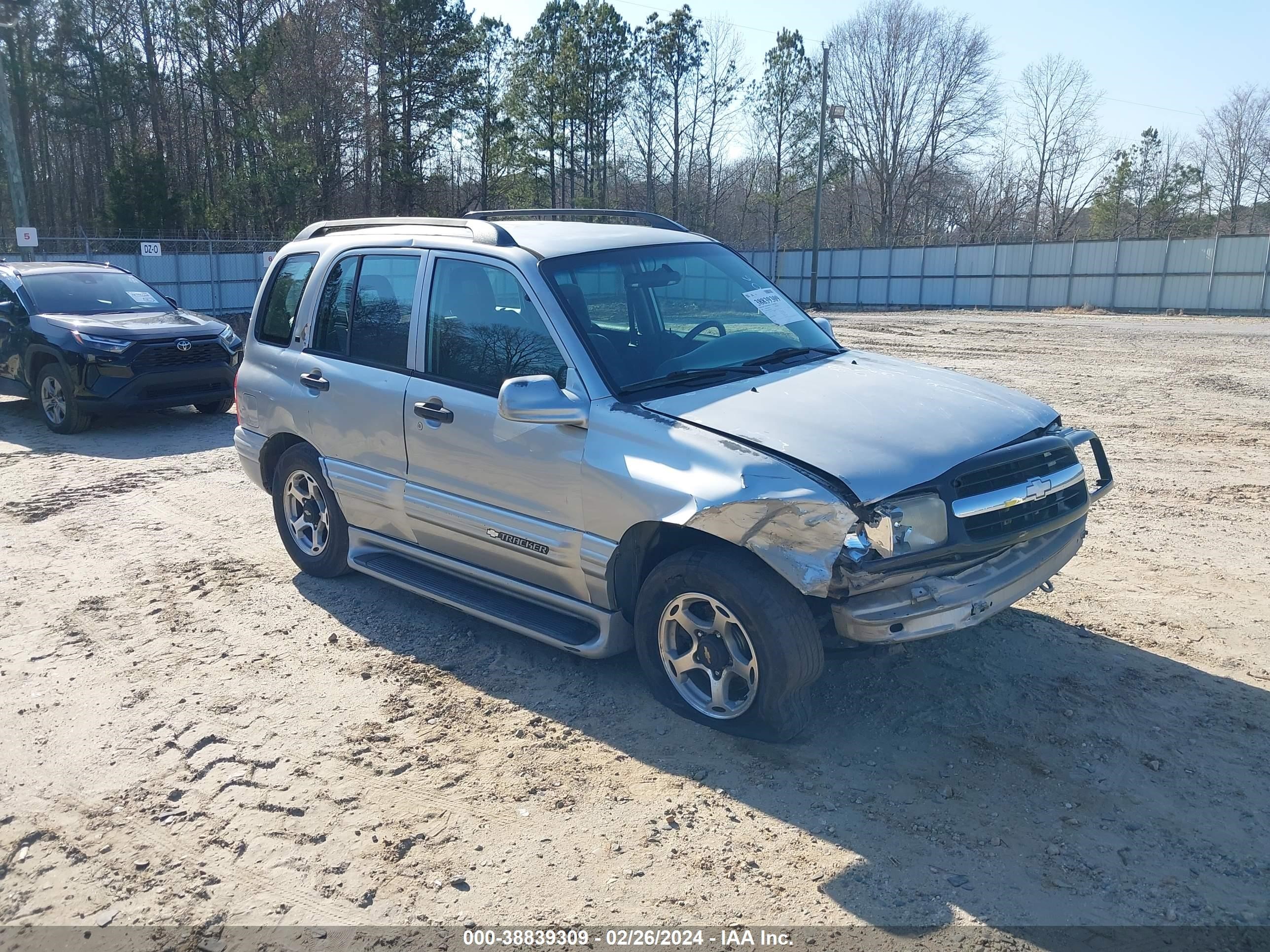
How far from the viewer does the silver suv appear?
3631 mm

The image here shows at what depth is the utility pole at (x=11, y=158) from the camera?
785 inches

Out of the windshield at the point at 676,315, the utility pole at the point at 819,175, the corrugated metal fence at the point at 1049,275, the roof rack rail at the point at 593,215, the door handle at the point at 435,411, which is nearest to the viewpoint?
the windshield at the point at 676,315

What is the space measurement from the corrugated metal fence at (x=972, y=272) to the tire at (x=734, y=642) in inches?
961

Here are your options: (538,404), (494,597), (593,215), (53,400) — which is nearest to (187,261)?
(53,400)

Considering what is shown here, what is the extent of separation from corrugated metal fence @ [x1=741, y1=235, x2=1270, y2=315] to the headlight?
3447 centimetres

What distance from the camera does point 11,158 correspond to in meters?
20.7

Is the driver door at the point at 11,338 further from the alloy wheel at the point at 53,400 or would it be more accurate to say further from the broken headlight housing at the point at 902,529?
the broken headlight housing at the point at 902,529

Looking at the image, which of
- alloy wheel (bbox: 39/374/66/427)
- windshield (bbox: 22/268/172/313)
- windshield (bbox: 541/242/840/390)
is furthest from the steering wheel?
windshield (bbox: 22/268/172/313)

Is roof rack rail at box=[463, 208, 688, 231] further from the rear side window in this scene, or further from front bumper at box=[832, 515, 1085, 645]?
front bumper at box=[832, 515, 1085, 645]

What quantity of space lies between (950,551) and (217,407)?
10629mm

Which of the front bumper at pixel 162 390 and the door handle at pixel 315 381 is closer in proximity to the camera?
the door handle at pixel 315 381

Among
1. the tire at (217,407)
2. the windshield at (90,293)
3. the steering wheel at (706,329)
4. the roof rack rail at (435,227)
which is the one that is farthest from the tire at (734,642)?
the windshield at (90,293)

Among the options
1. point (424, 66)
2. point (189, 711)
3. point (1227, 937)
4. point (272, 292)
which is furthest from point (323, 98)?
point (1227, 937)

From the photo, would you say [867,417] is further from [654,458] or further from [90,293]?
[90,293]
